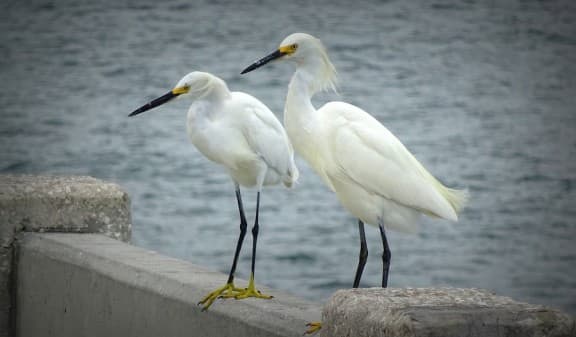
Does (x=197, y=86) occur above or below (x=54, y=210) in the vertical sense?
above

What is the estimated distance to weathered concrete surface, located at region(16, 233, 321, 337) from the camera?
4.13 m

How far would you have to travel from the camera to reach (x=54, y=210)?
5.32 metres

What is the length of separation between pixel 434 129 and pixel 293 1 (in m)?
7.20

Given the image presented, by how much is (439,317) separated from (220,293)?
1445 mm

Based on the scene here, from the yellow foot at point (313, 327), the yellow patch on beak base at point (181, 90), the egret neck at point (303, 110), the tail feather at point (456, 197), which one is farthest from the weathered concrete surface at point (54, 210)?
the yellow foot at point (313, 327)

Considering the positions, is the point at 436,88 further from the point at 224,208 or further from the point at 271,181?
the point at 271,181

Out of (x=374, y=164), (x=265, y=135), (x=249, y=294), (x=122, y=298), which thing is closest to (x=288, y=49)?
(x=265, y=135)

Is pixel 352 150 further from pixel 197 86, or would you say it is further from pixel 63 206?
pixel 63 206

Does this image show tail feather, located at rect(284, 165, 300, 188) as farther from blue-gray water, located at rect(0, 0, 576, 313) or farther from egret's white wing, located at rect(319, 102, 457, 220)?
blue-gray water, located at rect(0, 0, 576, 313)

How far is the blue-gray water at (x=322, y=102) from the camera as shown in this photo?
19.5 metres

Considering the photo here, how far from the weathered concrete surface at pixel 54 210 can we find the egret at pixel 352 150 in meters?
0.99

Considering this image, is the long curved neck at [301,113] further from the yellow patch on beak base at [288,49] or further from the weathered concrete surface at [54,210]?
the weathered concrete surface at [54,210]

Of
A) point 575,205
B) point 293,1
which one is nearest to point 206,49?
point 293,1

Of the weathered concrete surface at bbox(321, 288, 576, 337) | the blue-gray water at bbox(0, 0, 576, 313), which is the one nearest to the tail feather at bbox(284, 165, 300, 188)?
the weathered concrete surface at bbox(321, 288, 576, 337)
